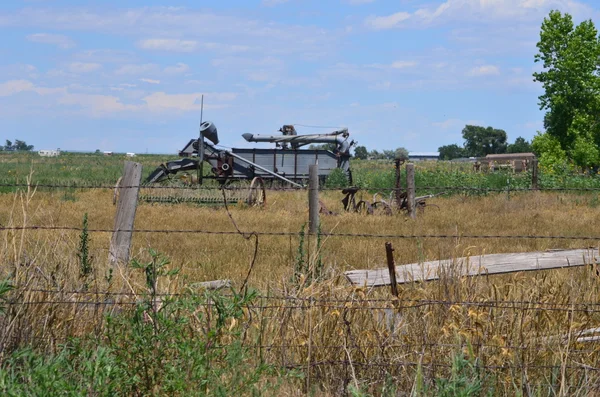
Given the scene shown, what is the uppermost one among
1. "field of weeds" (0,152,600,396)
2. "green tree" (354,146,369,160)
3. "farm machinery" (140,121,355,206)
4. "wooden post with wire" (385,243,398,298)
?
"green tree" (354,146,369,160)

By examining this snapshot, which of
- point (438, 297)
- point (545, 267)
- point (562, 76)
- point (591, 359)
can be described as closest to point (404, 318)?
point (438, 297)

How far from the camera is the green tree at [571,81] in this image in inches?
1412

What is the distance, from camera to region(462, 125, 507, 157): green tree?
111 m

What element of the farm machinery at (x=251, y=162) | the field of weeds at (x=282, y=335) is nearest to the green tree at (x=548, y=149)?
the farm machinery at (x=251, y=162)

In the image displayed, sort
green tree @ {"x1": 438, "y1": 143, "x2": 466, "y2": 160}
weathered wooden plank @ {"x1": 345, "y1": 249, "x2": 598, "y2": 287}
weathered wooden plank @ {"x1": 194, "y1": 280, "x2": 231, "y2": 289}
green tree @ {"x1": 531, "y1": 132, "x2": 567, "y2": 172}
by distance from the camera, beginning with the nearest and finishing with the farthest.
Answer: weathered wooden plank @ {"x1": 194, "y1": 280, "x2": 231, "y2": 289}, weathered wooden plank @ {"x1": 345, "y1": 249, "x2": 598, "y2": 287}, green tree @ {"x1": 531, "y1": 132, "x2": 567, "y2": 172}, green tree @ {"x1": 438, "y1": 143, "x2": 466, "y2": 160}

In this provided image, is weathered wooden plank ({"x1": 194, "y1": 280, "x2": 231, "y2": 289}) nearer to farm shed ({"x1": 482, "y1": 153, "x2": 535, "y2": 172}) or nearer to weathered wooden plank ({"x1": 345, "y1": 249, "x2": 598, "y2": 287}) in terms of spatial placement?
weathered wooden plank ({"x1": 345, "y1": 249, "x2": 598, "y2": 287})

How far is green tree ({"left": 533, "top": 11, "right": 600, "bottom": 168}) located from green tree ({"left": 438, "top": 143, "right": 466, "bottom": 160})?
80.6 meters

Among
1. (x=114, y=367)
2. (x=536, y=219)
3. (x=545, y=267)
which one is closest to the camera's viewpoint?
(x=114, y=367)

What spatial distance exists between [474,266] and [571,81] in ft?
111

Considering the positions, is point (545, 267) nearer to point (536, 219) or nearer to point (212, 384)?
point (212, 384)

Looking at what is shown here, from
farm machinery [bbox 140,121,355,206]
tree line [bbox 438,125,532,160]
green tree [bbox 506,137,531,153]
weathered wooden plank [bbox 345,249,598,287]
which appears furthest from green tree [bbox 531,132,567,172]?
tree line [bbox 438,125,532,160]

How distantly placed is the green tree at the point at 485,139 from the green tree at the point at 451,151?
476 centimetres

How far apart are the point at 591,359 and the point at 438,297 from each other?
982 millimetres

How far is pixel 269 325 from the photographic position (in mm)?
4422
